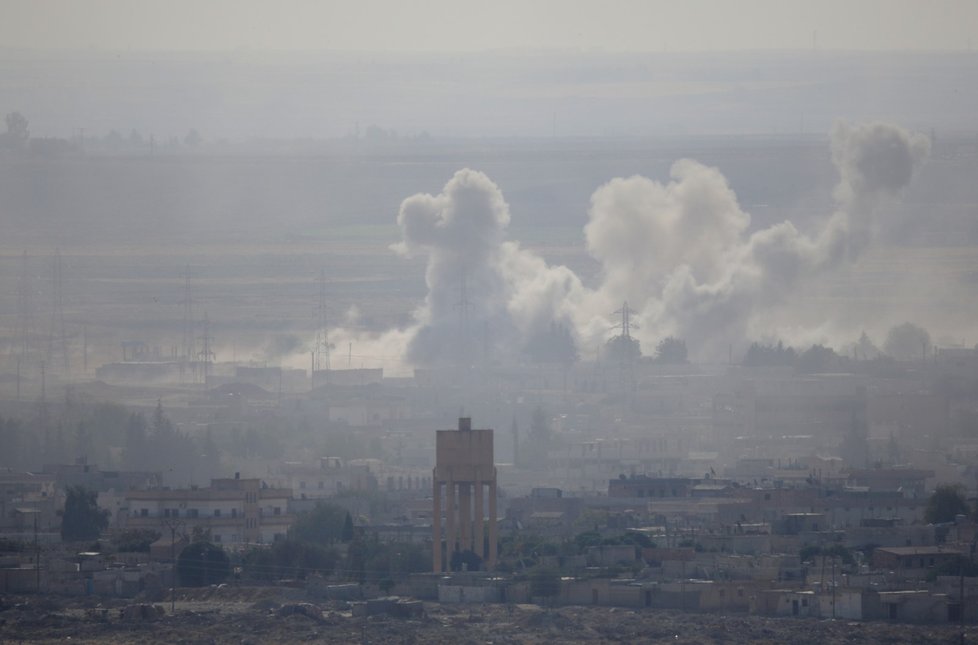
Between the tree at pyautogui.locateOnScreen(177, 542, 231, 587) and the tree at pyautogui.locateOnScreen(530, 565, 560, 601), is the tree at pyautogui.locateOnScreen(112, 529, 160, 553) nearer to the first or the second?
the tree at pyautogui.locateOnScreen(177, 542, 231, 587)

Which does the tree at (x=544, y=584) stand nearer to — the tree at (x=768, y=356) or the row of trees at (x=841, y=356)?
the row of trees at (x=841, y=356)

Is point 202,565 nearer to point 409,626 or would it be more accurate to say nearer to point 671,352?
point 409,626

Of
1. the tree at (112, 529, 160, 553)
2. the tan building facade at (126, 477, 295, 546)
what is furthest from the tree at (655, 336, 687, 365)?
the tree at (112, 529, 160, 553)

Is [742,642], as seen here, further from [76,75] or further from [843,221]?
[76,75]

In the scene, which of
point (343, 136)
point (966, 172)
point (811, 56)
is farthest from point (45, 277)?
point (811, 56)

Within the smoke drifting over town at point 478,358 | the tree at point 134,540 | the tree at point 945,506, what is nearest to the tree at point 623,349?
the smoke drifting over town at point 478,358

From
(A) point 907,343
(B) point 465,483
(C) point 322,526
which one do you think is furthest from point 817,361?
(B) point 465,483
